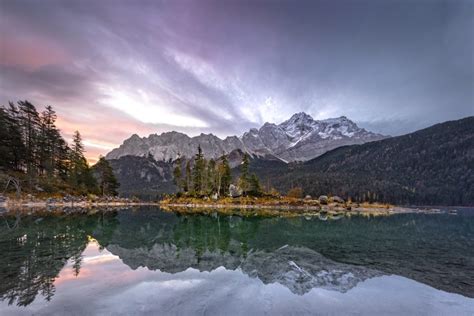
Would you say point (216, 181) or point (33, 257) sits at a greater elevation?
point (216, 181)

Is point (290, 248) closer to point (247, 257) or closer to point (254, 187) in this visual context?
point (247, 257)

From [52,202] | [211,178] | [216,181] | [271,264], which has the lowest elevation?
[271,264]

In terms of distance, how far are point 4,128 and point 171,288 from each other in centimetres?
8756

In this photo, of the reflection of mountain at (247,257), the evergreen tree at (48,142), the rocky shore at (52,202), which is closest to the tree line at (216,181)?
the rocky shore at (52,202)

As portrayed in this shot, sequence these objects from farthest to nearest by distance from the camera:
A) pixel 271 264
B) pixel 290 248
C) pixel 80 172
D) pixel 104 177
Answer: pixel 104 177, pixel 80 172, pixel 290 248, pixel 271 264

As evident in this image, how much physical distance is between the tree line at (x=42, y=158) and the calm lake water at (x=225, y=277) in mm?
62207

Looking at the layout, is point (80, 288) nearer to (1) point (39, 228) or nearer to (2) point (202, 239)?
(2) point (202, 239)

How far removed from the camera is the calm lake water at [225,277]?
37.7ft

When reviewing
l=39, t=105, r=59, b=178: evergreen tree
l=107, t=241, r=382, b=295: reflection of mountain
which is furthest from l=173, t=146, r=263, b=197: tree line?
l=107, t=241, r=382, b=295: reflection of mountain

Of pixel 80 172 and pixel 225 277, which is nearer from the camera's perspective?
pixel 225 277

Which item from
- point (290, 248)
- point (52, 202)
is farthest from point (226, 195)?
point (290, 248)

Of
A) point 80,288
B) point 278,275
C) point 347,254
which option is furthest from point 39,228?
point 347,254

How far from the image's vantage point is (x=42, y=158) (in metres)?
90.1

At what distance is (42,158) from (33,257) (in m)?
85.7
